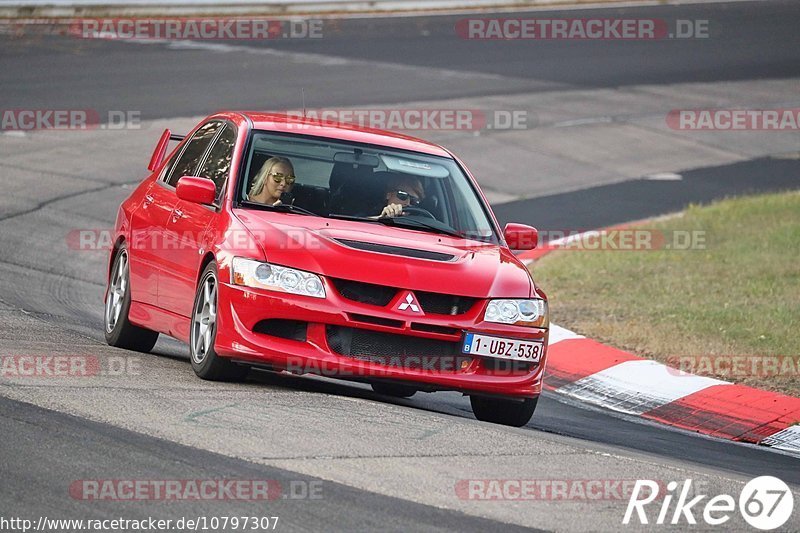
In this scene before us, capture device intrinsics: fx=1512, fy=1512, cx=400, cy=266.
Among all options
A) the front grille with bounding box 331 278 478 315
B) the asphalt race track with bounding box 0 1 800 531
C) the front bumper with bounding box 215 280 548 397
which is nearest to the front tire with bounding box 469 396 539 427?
the asphalt race track with bounding box 0 1 800 531

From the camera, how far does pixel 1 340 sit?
9.23 metres

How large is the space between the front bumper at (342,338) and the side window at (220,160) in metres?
1.24

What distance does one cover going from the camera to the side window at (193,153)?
32.4 feet

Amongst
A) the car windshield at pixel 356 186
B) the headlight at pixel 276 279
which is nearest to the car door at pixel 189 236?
the car windshield at pixel 356 186

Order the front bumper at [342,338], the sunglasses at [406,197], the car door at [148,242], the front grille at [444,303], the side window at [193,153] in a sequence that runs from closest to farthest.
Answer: the front bumper at [342,338] → the front grille at [444,303] → the sunglasses at [406,197] → the car door at [148,242] → the side window at [193,153]

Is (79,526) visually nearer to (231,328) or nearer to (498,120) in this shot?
(231,328)

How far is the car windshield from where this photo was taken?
895 cm

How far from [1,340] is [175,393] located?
1.93 meters

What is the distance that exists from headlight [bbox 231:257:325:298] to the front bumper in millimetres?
34

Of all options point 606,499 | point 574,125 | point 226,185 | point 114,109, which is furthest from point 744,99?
point 606,499

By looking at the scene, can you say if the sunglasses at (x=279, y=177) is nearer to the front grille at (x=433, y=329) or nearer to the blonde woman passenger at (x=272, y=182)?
the blonde woman passenger at (x=272, y=182)

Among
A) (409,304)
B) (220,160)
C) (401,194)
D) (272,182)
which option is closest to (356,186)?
(401,194)

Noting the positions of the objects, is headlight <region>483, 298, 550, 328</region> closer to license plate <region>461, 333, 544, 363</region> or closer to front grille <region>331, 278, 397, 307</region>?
license plate <region>461, 333, 544, 363</region>

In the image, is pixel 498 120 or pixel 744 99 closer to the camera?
pixel 498 120
